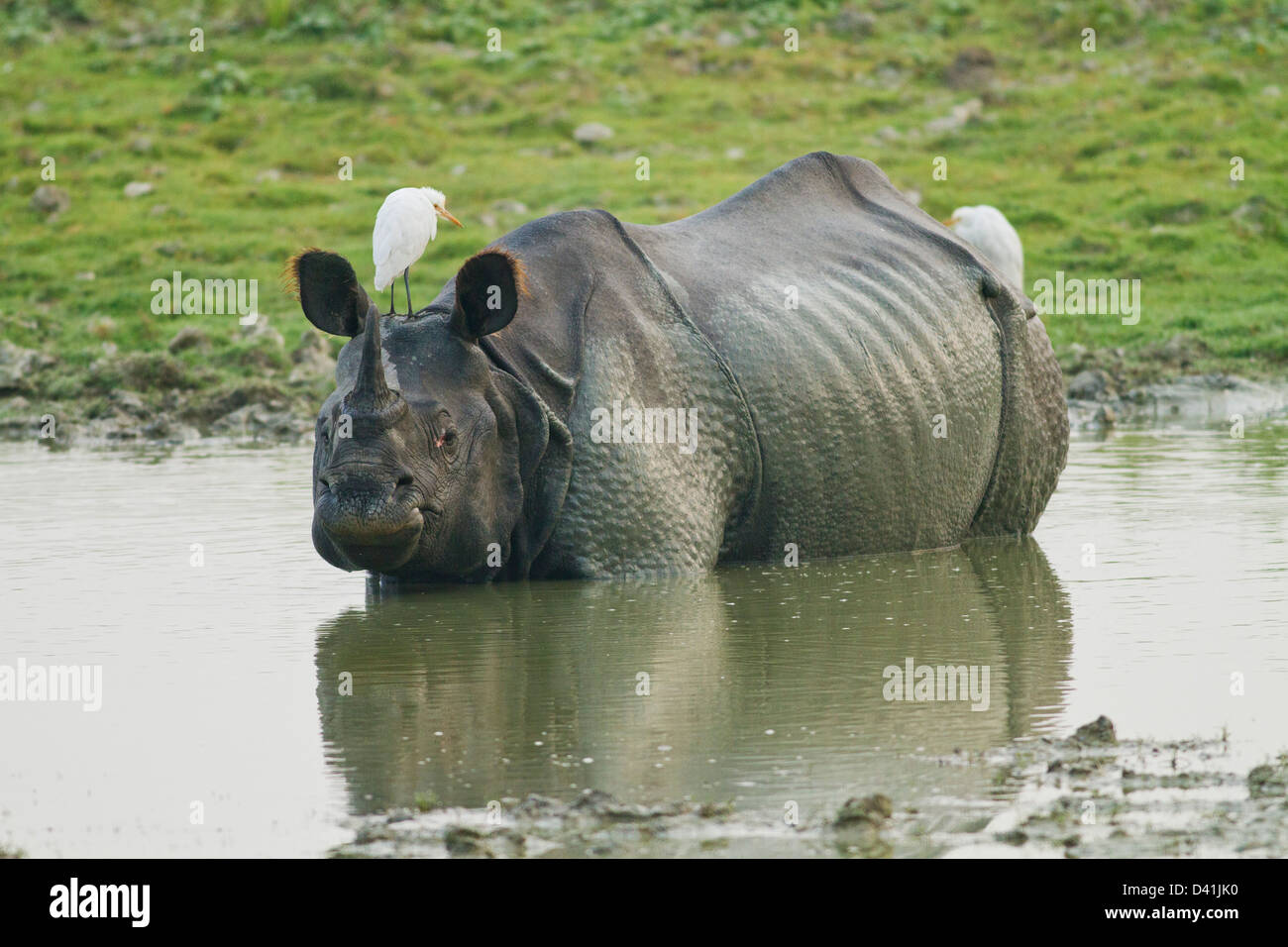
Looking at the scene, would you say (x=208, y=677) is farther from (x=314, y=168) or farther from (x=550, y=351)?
(x=314, y=168)

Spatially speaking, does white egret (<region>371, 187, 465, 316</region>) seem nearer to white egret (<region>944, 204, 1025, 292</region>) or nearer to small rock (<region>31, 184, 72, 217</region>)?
white egret (<region>944, 204, 1025, 292</region>)

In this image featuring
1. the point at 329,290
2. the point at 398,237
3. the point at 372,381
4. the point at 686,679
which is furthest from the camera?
the point at 398,237

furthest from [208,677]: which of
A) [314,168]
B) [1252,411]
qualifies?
[314,168]

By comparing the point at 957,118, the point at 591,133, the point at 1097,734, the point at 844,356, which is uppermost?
the point at 957,118

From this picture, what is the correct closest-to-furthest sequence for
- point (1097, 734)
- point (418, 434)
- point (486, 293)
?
1. point (1097, 734)
2. point (418, 434)
3. point (486, 293)

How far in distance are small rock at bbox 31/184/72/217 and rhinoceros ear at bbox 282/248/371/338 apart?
14.9 metres

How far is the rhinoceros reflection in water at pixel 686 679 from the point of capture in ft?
16.3

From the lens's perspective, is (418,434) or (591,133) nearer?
(418,434)

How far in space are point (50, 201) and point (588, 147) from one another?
19.8 feet

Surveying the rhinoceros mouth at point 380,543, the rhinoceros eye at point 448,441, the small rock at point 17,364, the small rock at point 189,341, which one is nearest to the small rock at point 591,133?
the small rock at point 189,341

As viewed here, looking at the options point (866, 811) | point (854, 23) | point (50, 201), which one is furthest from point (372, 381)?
point (854, 23)

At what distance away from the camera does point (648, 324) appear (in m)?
7.72

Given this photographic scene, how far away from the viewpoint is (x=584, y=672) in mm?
6188

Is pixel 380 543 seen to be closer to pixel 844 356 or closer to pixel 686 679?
pixel 686 679
